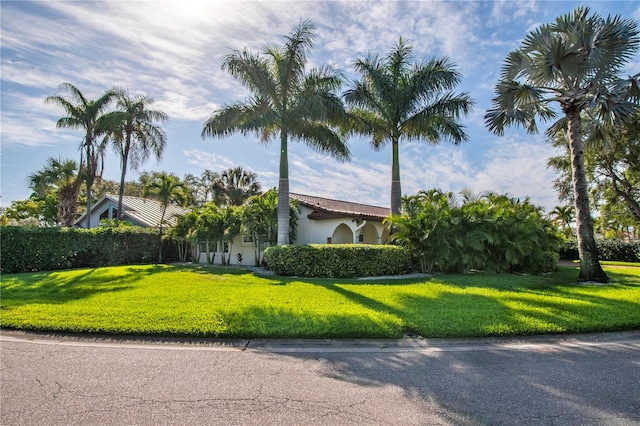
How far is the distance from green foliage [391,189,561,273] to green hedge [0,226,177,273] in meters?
15.6

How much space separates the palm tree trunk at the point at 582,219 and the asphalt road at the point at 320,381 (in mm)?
6843

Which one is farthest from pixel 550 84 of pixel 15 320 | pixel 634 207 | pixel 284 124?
pixel 634 207

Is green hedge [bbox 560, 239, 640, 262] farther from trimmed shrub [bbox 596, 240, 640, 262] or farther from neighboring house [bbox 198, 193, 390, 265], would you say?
neighboring house [bbox 198, 193, 390, 265]

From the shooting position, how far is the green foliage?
1330 cm

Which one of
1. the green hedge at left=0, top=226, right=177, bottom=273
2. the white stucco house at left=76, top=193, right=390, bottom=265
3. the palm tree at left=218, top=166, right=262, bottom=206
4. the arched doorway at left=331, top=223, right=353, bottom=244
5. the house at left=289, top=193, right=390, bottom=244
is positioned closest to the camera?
the green hedge at left=0, top=226, right=177, bottom=273

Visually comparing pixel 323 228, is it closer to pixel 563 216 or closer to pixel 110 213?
pixel 110 213

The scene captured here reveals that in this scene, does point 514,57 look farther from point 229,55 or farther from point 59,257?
point 59,257

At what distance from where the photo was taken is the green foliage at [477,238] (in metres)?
13.3

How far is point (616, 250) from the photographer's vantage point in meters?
24.6

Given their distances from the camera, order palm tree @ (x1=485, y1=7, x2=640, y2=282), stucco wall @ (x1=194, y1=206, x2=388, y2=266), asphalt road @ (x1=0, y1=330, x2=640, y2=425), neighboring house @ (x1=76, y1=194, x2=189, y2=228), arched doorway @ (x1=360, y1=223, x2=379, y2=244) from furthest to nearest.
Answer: neighboring house @ (x1=76, y1=194, x2=189, y2=228) < arched doorway @ (x1=360, y1=223, x2=379, y2=244) < stucco wall @ (x1=194, y1=206, x2=388, y2=266) < palm tree @ (x1=485, y1=7, x2=640, y2=282) < asphalt road @ (x1=0, y1=330, x2=640, y2=425)

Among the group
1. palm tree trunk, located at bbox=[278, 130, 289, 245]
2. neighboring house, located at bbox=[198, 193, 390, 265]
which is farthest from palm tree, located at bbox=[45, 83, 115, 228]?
palm tree trunk, located at bbox=[278, 130, 289, 245]

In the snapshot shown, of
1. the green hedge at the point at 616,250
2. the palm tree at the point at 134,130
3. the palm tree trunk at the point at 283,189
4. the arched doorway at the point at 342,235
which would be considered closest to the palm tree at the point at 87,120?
the palm tree at the point at 134,130

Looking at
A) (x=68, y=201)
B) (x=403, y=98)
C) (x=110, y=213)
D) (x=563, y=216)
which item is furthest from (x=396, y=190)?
(x=563, y=216)

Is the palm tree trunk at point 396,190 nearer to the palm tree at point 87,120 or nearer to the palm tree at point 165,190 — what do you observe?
the palm tree at point 165,190
